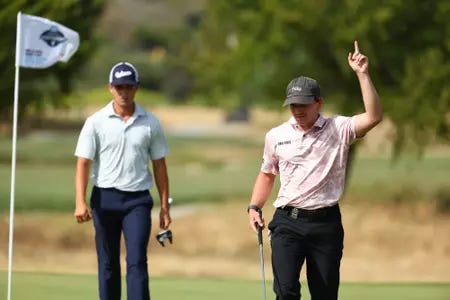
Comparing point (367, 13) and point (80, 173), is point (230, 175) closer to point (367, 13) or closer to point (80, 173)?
point (367, 13)

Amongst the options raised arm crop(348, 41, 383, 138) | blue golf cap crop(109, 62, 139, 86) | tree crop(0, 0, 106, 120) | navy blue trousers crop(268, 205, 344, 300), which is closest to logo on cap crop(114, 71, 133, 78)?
blue golf cap crop(109, 62, 139, 86)

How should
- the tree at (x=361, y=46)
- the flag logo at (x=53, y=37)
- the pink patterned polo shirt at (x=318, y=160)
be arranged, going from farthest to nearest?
1. the tree at (x=361, y=46)
2. the flag logo at (x=53, y=37)
3. the pink patterned polo shirt at (x=318, y=160)

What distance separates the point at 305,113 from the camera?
28.7ft

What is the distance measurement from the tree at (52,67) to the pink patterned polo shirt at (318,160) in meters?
12.1

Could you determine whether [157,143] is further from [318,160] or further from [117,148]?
[318,160]

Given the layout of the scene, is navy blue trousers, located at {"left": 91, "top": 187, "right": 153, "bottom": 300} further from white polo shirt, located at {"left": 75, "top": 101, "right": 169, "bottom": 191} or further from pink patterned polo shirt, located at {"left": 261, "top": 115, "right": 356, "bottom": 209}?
pink patterned polo shirt, located at {"left": 261, "top": 115, "right": 356, "bottom": 209}

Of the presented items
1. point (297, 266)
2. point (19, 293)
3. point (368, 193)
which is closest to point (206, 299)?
point (19, 293)

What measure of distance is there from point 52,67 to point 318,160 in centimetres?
1593

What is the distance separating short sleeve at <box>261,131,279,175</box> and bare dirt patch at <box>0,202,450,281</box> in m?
10.3

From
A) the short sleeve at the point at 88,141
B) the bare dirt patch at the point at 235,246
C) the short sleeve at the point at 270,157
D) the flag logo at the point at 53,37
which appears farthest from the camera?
the bare dirt patch at the point at 235,246

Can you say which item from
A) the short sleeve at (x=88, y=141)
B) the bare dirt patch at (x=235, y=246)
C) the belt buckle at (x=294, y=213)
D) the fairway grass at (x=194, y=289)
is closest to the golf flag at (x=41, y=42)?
the short sleeve at (x=88, y=141)

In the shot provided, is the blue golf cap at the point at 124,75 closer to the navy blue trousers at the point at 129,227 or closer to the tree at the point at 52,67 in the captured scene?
the navy blue trousers at the point at 129,227

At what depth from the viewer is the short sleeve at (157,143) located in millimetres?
10180

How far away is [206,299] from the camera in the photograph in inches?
505
